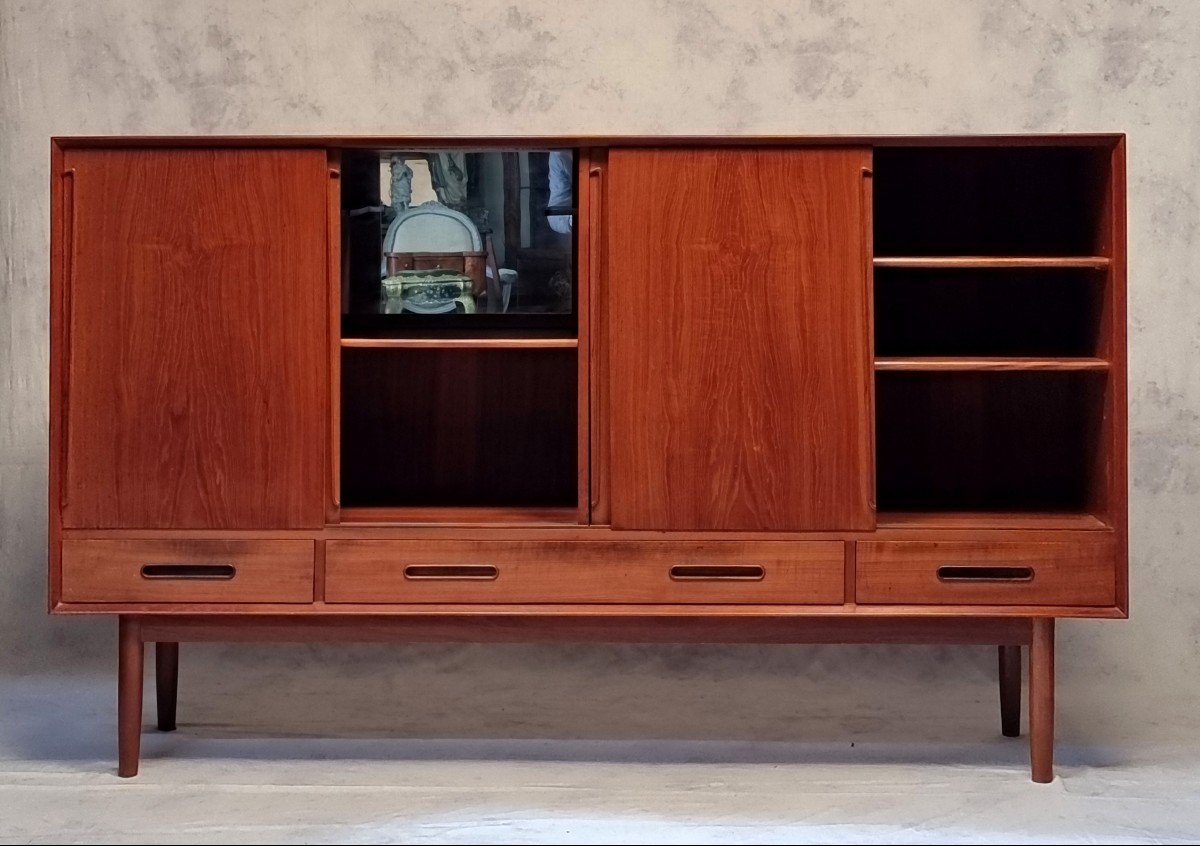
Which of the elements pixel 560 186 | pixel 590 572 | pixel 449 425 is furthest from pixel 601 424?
pixel 449 425

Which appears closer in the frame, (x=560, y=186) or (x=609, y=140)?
(x=609, y=140)

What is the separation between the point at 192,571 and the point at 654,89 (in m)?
1.70

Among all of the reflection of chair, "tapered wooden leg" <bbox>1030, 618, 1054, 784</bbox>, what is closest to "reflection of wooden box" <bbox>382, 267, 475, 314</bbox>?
the reflection of chair

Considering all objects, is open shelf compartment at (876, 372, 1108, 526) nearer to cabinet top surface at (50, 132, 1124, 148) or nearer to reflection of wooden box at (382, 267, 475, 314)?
cabinet top surface at (50, 132, 1124, 148)

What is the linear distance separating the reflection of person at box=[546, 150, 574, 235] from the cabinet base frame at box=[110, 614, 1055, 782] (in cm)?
82

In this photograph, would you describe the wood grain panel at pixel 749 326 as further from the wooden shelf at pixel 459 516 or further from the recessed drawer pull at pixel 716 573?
the wooden shelf at pixel 459 516

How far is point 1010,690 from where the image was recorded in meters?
2.89

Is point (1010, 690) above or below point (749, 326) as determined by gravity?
below

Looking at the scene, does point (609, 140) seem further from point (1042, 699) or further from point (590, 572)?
point (1042, 699)

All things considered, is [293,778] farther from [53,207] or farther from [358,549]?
[53,207]

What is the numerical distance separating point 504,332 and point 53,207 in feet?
2.96

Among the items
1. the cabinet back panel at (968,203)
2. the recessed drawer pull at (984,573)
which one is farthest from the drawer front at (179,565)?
the cabinet back panel at (968,203)

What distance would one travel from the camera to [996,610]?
245 centimetres

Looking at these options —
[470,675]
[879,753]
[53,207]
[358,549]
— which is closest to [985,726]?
[879,753]
